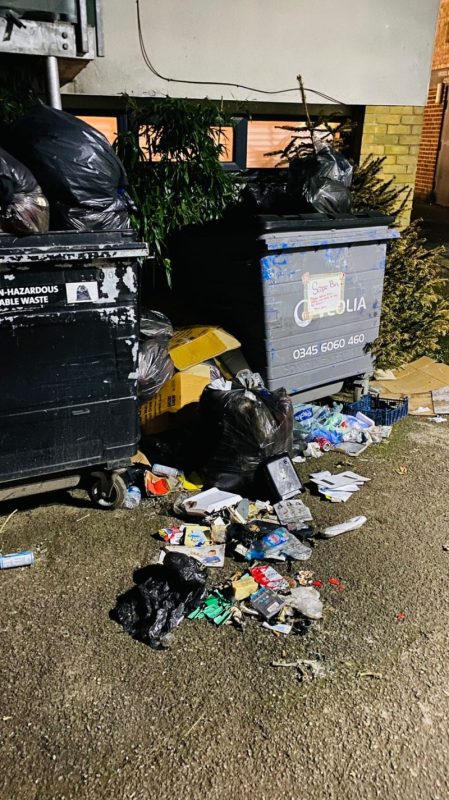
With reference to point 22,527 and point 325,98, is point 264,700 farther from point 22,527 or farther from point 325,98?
point 325,98

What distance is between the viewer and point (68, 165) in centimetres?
282

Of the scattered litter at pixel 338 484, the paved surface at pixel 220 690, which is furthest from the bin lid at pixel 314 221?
the paved surface at pixel 220 690

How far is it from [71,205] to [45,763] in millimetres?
2205

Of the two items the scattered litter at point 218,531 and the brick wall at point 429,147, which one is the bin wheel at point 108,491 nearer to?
the scattered litter at point 218,531

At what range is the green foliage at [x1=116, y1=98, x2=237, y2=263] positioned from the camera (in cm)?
420

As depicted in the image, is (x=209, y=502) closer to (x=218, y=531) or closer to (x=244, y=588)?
(x=218, y=531)

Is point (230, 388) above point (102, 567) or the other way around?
above

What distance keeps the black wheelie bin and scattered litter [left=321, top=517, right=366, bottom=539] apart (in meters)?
1.05

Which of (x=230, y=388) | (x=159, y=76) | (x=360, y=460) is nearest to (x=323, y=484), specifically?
(x=360, y=460)

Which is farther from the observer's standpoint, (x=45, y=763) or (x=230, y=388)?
(x=230, y=388)

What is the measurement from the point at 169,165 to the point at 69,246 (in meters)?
1.86

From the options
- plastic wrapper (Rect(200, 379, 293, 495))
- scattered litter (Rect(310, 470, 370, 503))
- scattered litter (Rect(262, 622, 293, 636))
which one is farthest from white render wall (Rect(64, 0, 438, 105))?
scattered litter (Rect(262, 622, 293, 636))

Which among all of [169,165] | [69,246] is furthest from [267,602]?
[169,165]

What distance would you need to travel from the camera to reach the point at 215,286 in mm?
4176
